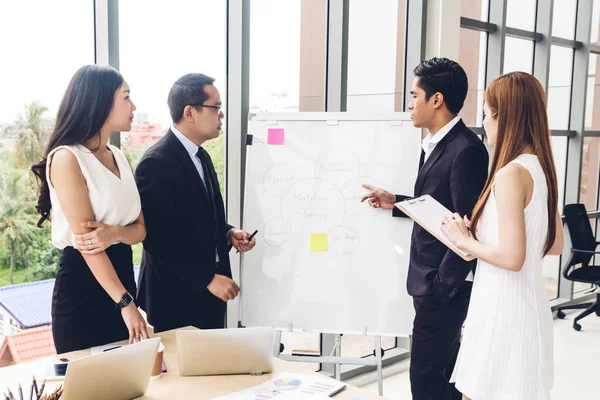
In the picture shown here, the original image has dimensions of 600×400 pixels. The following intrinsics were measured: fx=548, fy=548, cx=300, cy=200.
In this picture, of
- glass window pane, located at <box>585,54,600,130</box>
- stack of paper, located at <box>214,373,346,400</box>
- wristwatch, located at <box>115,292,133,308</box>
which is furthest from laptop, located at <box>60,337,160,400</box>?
glass window pane, located at <box>585,54,600,130</box>

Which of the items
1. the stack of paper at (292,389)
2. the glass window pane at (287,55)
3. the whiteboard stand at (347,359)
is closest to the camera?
the stack of paper at (292,389)

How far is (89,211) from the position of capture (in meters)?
1.89

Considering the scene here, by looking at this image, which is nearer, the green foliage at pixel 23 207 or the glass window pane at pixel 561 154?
the green foliage at pixel 23 207

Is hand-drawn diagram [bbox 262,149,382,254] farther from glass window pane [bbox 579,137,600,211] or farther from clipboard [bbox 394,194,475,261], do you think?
glass window pane [bbox 579,137,600,211]

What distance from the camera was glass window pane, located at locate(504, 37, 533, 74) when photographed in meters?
4.86

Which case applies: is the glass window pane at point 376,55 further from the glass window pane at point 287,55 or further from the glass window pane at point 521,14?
the glass window pane at point 521,14

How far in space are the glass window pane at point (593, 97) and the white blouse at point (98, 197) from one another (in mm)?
5196

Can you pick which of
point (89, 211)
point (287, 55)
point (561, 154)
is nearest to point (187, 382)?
point (89, 211)

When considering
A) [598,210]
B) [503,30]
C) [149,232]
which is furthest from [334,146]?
[598,210]

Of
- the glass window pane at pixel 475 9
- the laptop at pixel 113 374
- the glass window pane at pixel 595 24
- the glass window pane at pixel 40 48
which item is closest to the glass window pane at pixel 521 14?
the glass window pane at pixel 475 9

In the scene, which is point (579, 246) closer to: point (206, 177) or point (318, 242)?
point (318, 242)

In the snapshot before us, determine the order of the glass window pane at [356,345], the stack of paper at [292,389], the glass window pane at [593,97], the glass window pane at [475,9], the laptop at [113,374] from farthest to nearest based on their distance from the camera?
the glass window pane at [593,97]
the glass window pane at [475,9]
the glass window pane at [356,345]
the stack of paper at [292,389]
the laptop at [113,374]

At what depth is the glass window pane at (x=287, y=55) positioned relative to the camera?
3162 mm

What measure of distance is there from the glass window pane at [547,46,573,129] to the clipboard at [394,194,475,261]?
146 inches
